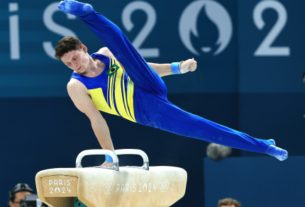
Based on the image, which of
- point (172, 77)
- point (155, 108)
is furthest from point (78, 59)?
point (172, 77)

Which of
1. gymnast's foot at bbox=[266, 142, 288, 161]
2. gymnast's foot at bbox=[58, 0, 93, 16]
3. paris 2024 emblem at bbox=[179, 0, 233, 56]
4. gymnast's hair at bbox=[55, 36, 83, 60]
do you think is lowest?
gymnast's foot at bbox=[266, 142, 288, 161]

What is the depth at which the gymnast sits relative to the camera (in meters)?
3.53

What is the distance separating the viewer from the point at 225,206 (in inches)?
206

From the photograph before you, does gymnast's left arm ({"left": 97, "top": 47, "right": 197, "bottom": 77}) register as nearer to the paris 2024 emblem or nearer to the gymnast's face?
the gymnast's face

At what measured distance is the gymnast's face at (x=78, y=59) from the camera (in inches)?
139

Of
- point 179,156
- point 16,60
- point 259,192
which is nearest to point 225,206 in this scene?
point 259,192

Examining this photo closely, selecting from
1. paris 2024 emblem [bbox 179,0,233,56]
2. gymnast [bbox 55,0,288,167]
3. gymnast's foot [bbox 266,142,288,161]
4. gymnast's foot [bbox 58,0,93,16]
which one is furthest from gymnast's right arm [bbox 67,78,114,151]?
paris 2024 emblem [bbox 179,0,233,56]

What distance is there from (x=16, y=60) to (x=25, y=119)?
40.5 inches

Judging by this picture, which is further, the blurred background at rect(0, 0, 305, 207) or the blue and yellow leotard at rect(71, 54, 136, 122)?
the blurred background at rect(0, 0, 305, 207)

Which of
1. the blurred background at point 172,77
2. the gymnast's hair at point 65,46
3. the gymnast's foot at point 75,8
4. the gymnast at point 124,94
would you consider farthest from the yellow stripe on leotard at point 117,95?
the blurred background at point 172,77

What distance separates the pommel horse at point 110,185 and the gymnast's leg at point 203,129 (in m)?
0.39

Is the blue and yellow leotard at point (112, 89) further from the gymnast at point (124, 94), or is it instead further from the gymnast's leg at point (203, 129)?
the gymnast's leg at point (203, 129)

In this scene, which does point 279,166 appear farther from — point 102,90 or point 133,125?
point 102,90

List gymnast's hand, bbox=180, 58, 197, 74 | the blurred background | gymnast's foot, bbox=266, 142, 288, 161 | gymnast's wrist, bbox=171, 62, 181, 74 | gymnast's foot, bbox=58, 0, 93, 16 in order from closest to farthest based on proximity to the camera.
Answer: gymnast's foot, bbox=58, 0, 93, 16
gymnast's foot, bbox=266, 142, 288, 161
gymnast's hand, bbox=180, 58, 197, 74
gymnast's wrist, bbox=171, 62, 181, 74
the blurred background
